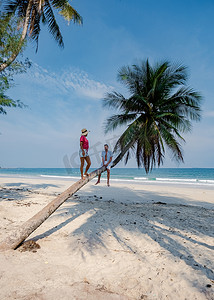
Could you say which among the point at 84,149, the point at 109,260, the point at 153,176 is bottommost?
the point at 153,176

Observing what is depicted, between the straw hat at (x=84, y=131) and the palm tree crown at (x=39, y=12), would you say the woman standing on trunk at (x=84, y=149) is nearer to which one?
the straw hat at (x=84, y=131)

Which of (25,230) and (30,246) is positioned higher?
(25,230)

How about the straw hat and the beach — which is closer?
the beach

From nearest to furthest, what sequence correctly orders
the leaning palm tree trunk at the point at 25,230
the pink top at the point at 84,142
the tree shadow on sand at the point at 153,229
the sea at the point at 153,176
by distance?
the leaning palm tree trunk at the point at 25,230, the tree shadow on sand at the point at 153,229, the pink top at the point at 84,142, the sea at the point at 153,176

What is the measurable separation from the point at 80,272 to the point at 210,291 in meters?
2.01

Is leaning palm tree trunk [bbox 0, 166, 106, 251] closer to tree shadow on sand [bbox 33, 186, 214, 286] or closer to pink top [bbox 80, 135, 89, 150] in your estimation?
tree shadow on sand [bbox 33, 186, 214, 286]

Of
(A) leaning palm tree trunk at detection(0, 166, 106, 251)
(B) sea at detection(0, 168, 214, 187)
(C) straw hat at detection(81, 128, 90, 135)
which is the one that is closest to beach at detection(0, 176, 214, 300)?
(A) leaning palm tree trunk at detection(0, 166, 106, 251)

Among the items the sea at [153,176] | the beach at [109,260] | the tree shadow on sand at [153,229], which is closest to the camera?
the beach at [109,260]

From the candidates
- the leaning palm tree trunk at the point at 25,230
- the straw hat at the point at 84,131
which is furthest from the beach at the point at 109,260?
the straw hat at the point at 84,131

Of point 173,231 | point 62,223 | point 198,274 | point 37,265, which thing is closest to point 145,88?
point 173,231

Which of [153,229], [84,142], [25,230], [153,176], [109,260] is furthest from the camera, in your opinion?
[153,176]

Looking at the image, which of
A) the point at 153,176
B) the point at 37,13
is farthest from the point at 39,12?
the point at 153,176

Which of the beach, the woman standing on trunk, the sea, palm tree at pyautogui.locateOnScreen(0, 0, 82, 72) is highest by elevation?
palm tree at pyautogui.locateOnScreen(0, 0, 82, 72)

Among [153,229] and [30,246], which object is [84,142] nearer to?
[30,246]
